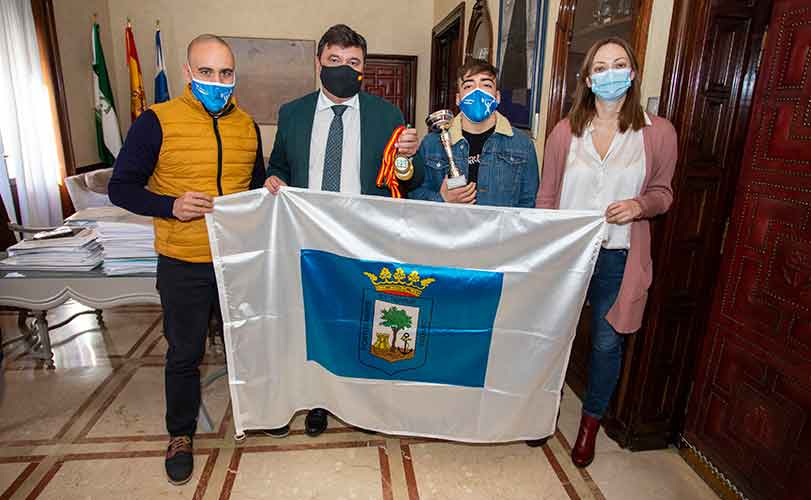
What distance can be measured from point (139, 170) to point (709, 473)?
2.39m

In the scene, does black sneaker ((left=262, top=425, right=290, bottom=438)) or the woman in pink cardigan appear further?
black sneaker ((left=262, top=425, right=290, bottom=438))

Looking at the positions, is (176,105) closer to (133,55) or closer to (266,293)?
(266,293)

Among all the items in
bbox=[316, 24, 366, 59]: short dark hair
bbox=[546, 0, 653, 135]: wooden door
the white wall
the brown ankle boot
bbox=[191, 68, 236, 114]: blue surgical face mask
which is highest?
the white wall

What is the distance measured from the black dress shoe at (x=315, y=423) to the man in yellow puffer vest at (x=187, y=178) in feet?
1.57

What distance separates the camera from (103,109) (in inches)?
201

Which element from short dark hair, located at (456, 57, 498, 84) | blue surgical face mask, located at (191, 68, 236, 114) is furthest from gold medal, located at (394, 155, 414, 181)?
blue surgical face mask, located at (191, 68, 236, 114)

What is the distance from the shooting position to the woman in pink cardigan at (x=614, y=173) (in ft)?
5.36

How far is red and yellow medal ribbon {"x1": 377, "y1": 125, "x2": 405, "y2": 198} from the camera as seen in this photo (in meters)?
1.72

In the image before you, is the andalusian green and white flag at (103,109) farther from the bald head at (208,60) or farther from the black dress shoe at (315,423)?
the black dress shoe at (315,423)

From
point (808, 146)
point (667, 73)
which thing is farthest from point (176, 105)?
point (808, 146)

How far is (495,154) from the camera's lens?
177 centimetres

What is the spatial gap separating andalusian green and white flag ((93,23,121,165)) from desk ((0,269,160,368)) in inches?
140

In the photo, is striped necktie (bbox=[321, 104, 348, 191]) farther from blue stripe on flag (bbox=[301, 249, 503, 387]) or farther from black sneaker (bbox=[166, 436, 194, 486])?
black sneaker (bbox=[166, 436, 194, 486])

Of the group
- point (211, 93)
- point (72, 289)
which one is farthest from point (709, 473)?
point (72, 289)
